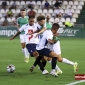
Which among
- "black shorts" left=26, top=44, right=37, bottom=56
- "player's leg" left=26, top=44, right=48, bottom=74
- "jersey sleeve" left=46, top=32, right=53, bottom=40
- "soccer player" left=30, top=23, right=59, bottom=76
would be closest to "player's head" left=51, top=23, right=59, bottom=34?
"soccer player" left=30, top=23, right=59, bottom=76

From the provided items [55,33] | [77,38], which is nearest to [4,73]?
[55,33]

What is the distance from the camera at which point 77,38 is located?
34.5 meters

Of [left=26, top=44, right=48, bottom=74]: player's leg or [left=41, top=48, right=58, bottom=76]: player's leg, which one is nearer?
[left=41, top=48, right=58, bottom=76]: player's leg

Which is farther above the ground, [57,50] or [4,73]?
[57,50]

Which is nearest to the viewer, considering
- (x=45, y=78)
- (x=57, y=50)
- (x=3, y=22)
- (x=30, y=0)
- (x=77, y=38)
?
(x=45, y=78)

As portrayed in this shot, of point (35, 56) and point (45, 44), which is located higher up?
point (45, 44)

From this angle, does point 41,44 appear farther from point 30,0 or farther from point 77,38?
point 30,0

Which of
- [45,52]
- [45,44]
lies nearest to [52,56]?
[45,52]

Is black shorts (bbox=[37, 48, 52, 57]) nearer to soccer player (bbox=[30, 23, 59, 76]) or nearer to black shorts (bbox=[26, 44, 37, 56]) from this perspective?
soccer player (bbox=[30, 23, 59, 76])

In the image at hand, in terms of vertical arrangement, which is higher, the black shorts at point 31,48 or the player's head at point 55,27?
the player's head at point 55,27

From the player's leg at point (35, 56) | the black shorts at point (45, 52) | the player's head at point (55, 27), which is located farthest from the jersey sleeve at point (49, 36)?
the player's leg at point (35, 56)

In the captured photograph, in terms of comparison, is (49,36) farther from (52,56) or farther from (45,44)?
(52,56)

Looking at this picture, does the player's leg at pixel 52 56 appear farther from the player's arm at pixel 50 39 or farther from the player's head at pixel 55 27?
the player's head at pixel 55 27

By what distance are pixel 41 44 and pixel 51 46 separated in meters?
0.32
